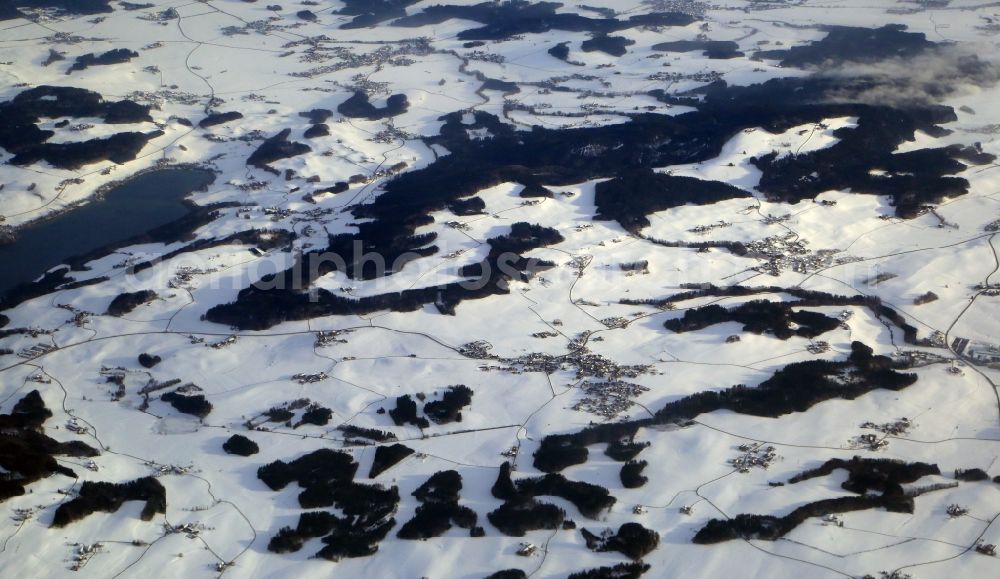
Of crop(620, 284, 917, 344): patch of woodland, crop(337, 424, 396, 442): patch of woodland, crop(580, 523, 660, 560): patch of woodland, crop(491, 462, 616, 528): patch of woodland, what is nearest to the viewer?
crop(580, 523, 660, 560): patch of woodland

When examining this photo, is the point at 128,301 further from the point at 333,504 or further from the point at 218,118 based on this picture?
the point at 218,118

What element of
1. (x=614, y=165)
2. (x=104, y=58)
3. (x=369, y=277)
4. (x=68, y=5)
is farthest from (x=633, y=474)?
(x=68, y=5)


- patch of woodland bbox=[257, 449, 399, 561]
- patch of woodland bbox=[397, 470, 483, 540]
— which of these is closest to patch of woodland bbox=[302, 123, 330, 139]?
patch of woodland bbox=[257, 449, 399, 561]

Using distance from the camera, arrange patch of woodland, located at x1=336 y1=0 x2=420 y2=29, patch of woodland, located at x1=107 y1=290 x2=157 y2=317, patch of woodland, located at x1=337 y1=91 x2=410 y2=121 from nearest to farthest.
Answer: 1. patch of woodland, located at x1=107 y1=290 x2=157 y2=317
2. patch of woodland, located at x1=337 y1=91 x2=410 y2=121
3. patch of woodland, located at x1=336 y1=0 x2=420 y2=29

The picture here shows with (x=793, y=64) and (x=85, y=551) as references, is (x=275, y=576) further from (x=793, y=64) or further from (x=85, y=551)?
(x=793, y=64)

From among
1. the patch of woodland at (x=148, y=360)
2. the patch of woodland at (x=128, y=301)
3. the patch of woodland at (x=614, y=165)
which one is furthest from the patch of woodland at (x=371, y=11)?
the patch of woodland at (x=148, y=360)

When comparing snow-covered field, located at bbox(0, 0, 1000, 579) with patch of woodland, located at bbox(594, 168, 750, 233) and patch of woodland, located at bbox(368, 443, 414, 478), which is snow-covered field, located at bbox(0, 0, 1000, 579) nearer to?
patch of woodland, located at bbox(368, 443, 414, 478)

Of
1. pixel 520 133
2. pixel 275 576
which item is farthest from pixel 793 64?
pixel 275 576

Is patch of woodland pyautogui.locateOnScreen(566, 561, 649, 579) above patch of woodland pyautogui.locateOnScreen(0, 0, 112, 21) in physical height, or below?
below
